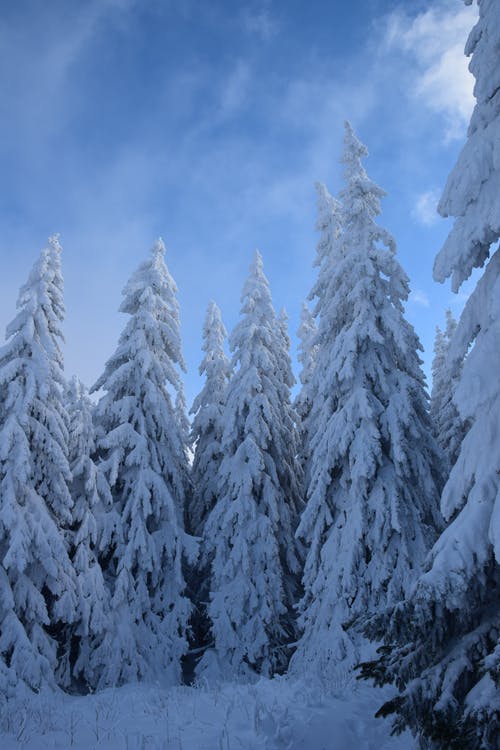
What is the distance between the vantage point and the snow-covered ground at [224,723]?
6.94 m

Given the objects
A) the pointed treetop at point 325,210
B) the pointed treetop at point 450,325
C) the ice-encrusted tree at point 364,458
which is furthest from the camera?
the pointed treetop at point 450,325

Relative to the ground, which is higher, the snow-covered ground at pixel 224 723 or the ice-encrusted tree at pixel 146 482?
the ice-encrusted tree at pixel 146 482

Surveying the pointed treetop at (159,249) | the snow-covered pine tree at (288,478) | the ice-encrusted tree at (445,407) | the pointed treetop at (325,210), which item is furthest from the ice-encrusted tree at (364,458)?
the pointed treetop at (159,249)

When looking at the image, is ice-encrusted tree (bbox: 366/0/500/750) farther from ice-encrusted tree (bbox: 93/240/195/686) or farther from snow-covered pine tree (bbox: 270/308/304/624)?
snow-covered pine tree (bbox: 270/308/304/624)

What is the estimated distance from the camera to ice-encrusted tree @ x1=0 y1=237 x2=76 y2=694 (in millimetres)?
14281

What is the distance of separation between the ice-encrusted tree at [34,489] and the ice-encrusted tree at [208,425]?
749 centimetres

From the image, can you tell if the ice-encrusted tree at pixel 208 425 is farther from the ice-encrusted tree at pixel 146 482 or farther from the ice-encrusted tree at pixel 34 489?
the ice-encrusted tree at pixel 34 489

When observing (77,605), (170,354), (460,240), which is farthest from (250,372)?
(460,240)

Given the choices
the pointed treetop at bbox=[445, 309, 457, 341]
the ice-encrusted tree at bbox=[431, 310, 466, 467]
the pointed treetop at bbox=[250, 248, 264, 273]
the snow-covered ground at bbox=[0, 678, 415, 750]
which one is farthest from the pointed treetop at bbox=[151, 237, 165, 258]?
the pointed treetop at bbox=[445, 309, 457, 341]

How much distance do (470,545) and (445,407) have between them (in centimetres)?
2524

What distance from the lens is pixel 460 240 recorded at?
5.98 meters

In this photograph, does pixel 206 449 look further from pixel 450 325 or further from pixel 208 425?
pixel 450 325

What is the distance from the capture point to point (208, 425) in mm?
24891

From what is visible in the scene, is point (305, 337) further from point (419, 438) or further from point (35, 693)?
point (35, 693)
